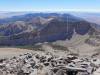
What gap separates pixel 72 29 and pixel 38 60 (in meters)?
88.3

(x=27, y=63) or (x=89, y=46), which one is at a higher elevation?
(x=27, y=63)

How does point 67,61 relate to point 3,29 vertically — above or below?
above

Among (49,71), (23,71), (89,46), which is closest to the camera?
(49,71)

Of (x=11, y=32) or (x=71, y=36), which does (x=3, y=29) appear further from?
(x=71, y=36)

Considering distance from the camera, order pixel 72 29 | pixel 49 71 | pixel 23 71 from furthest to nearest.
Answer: pixel 72 29, pixel 23 71, pixel 49 71

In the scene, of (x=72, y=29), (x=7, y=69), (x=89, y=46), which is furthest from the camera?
(x=72, y=29)

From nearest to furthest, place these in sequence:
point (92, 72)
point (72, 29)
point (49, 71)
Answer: point (92, 72) < point (49, 71) < point (72, 29)

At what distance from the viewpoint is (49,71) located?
2542 centimetres

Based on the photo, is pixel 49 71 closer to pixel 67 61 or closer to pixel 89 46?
pixel 67 61

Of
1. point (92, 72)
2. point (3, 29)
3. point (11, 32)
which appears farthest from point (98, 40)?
point (3, 29)

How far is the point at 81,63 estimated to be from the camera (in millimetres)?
25500

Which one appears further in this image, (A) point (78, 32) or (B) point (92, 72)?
(A) point (78, 32)

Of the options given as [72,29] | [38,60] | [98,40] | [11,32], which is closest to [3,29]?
[11,32]

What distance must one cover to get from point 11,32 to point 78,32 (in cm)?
6641
